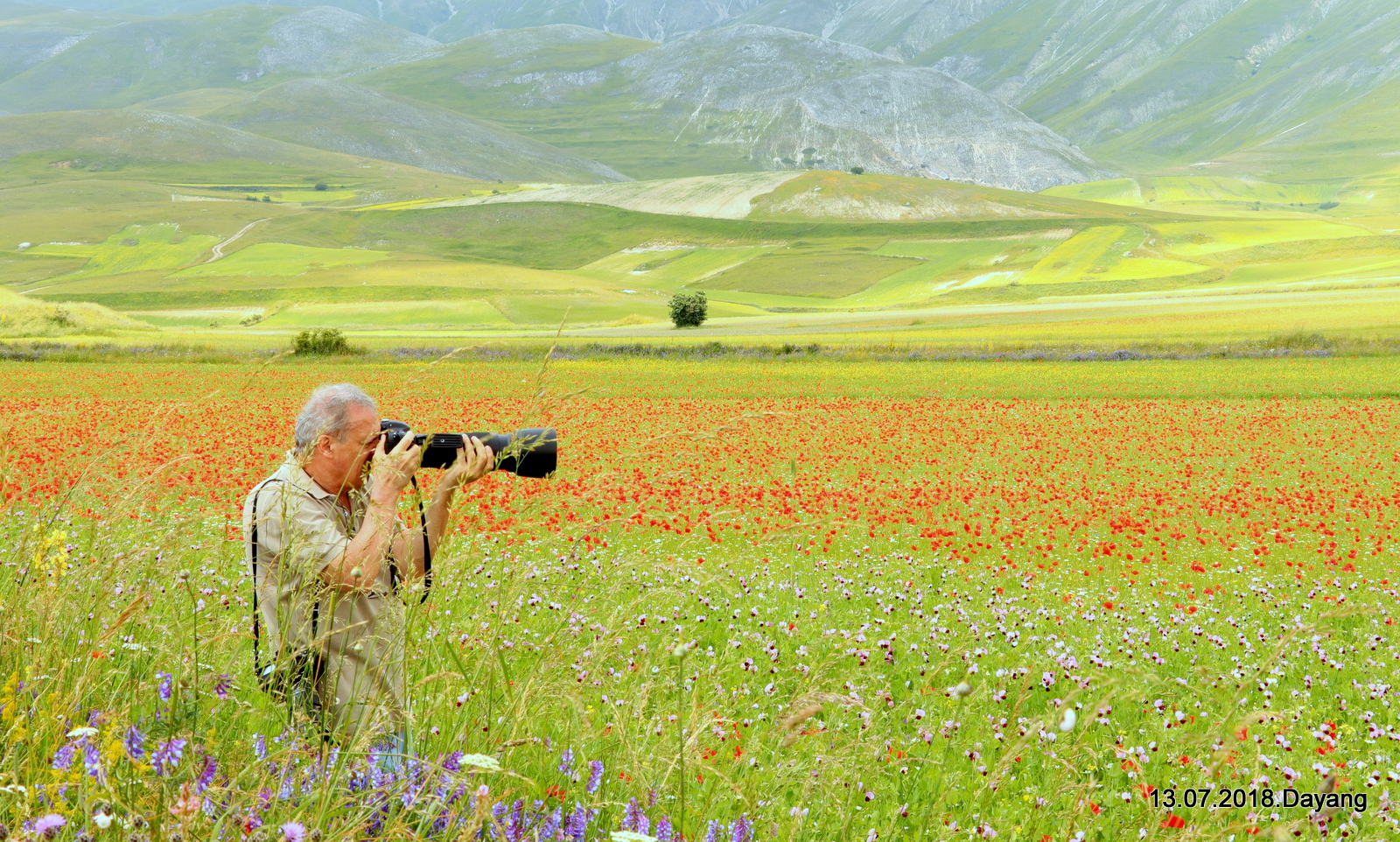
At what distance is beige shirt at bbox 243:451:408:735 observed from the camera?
9.59ft

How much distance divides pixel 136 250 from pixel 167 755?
5907 inches

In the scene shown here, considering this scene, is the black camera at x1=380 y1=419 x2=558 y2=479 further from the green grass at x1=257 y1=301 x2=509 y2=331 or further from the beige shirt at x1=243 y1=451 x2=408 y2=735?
the green grass at x1=257 y1=301 x2=509 y2=331

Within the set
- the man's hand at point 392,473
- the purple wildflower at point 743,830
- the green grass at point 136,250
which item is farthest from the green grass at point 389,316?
the purple wildflower at point 743,830

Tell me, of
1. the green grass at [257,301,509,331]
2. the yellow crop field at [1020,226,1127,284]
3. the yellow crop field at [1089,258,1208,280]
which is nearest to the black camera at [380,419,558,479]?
the green grass at [257,301,509,331]

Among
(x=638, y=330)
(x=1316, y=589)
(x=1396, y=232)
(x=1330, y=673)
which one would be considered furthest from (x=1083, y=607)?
(x=1396, y=232)

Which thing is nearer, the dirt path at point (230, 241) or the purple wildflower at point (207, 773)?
the purple wildflower at point (207, 773)

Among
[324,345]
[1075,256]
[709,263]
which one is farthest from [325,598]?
[709,263]

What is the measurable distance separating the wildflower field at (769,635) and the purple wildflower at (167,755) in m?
0.01

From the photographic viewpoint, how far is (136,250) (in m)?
129

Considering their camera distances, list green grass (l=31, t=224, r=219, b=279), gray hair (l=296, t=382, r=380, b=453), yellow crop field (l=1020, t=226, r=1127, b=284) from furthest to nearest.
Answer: green grass (l=31, t=224, r=219, b=279), yellow crop field (l=1020, t=226, r=1127, b=284), gray hair (l=296, t=382, r=380, b=453)

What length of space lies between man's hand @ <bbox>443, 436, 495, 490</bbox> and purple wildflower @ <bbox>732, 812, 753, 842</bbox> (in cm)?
139

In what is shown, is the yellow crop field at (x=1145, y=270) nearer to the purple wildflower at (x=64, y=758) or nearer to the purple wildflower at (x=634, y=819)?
the purple wildflower at (x=634, y=819)

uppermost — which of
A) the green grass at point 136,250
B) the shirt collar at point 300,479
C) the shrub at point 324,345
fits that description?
the green grass at point 136,250

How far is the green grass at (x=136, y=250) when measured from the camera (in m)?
121
